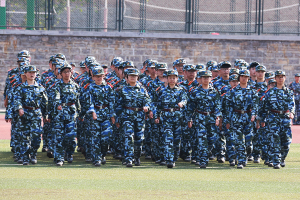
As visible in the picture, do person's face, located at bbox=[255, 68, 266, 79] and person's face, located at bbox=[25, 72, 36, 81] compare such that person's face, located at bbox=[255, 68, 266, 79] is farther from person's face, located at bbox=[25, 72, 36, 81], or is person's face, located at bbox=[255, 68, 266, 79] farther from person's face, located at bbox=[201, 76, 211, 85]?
person's face, located at bbox=[25, 72, 36, 81]

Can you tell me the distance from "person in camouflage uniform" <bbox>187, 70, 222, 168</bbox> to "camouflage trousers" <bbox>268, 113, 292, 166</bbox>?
1164mm

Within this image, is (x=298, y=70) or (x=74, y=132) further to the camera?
(x=298, y=70)

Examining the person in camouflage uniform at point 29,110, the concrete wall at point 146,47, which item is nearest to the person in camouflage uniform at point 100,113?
the person in camouflage uniform at point 29,110

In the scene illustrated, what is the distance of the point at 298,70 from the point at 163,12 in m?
6.62

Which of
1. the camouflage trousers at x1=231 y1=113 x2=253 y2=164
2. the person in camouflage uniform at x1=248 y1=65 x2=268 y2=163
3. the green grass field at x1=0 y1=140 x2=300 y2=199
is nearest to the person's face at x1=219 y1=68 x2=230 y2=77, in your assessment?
the person in camouflage uniform at x1=248 y1=65 x2=268 y2=163

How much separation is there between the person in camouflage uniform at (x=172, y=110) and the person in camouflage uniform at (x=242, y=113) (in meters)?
1.00

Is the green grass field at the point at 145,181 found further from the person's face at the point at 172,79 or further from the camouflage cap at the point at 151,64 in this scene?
the camouflage cap at the point at 151,64

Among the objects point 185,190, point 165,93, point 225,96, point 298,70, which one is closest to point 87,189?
point 185,190

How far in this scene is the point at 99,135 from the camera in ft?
38.8

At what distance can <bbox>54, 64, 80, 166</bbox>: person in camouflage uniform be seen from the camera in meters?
11.8

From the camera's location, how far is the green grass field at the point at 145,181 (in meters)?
8.80

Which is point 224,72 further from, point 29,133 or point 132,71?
point 29,133

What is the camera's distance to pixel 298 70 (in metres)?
26.0

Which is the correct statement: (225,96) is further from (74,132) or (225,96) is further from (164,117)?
(74,132)
